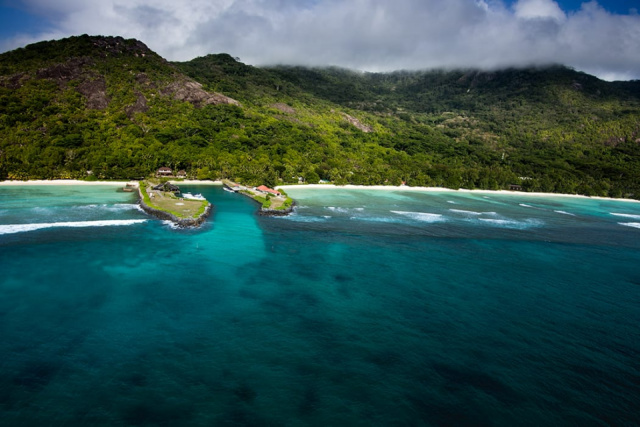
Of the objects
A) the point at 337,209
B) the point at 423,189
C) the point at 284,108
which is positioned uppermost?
the point at 284,108

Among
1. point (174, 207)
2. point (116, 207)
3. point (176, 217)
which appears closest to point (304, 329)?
point (176, 217)

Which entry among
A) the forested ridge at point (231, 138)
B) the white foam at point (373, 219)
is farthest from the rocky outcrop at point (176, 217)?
the forested ridge at point (231, 138)

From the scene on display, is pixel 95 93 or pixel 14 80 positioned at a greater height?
pixel 14 80

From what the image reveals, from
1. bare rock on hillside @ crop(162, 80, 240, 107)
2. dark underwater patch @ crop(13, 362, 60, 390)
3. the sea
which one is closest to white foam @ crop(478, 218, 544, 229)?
the sea

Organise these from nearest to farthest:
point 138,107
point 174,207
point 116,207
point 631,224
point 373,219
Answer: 1. point 174,207
2. point 116,207
3. point 373,219
4. point 631,224
5. point 138,107

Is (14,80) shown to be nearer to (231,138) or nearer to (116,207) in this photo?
(231,138)

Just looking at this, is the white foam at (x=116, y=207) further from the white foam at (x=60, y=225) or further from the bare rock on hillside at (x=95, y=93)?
the bare rock on hillside at (x=95, y=93)

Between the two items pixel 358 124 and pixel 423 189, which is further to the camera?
pixel 358 124
